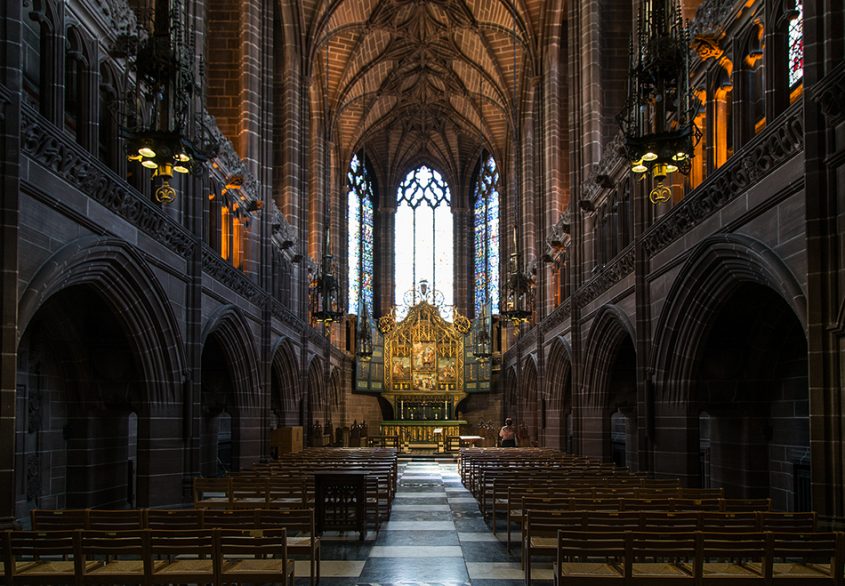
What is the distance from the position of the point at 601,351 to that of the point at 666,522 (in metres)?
14.1

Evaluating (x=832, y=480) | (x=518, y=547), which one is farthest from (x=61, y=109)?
(x=832, y=480)

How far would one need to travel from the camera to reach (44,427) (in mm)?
14312

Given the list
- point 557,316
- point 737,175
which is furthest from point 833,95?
point 557,316

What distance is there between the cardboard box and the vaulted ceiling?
14.7 m

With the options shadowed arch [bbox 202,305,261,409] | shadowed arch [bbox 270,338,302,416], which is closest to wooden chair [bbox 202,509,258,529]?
shadowed arch [bbox 202,305,261,409]

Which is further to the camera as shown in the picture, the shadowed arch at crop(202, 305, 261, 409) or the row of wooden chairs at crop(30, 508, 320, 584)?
the shadowed arch at crop(202, 305, 261, 409)

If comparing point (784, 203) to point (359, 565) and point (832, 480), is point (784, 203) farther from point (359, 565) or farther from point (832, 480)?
point (359, 565)

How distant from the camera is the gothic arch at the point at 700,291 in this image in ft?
37.6

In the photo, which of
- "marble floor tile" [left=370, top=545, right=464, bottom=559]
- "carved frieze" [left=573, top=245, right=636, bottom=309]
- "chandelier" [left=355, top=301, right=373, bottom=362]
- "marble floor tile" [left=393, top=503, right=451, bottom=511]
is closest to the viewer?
"marble floor tile" [left=370, top=545, right=464, bottom=559]

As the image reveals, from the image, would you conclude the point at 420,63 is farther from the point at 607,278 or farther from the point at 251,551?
the point at 251,551

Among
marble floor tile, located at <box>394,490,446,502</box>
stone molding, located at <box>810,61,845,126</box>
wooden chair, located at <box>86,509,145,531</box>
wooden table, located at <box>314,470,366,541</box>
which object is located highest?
stone molding, located at <box>810,61,845,126</box>

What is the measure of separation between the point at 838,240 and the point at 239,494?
8593 mm

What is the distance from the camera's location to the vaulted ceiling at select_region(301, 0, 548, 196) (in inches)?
1355

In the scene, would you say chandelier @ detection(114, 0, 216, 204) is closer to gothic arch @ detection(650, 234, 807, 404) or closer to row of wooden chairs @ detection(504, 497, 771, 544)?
row of wooden chairs @ detection(504, 497, 771, 544)
